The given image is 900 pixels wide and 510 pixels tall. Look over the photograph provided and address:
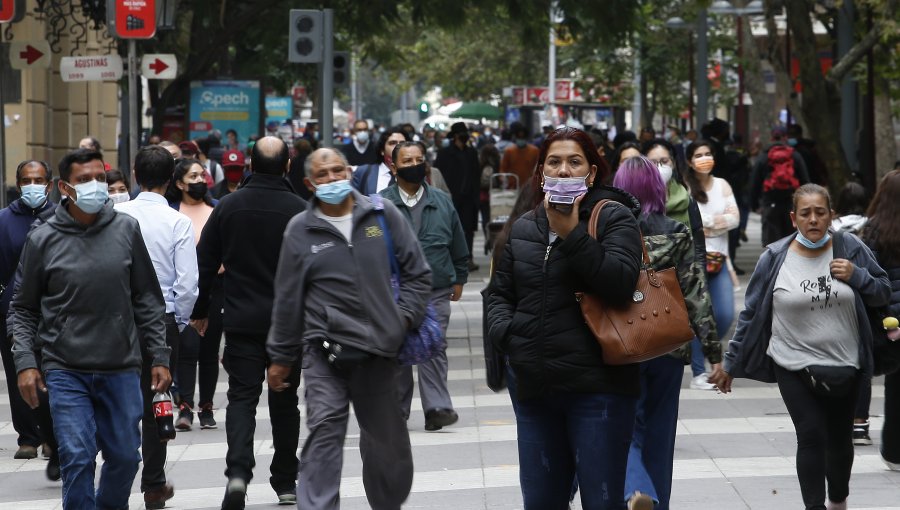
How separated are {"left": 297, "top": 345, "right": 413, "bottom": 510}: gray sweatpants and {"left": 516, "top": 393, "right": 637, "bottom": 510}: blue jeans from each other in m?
1.15

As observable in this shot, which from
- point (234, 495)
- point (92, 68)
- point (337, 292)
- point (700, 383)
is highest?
point (92, 68)

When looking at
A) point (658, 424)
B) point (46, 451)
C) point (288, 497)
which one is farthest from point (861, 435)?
point (46, 451)

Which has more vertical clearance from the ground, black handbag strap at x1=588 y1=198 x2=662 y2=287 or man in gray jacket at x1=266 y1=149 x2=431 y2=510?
Answer: black handbag strap at x1=588 y1=198 x2=662 y2=287

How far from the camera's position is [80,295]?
6.63 meters

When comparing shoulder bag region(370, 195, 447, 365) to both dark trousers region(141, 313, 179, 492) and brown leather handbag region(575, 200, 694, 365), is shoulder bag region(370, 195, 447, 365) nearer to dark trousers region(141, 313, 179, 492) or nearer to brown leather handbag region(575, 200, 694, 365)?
brown leather handbag region(575, 200, 694, 365)

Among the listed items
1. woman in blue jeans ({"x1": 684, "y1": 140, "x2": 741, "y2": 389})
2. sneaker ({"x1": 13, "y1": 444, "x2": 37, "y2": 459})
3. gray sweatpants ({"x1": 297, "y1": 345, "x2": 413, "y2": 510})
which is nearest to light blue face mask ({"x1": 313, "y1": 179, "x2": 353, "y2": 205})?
gray sweatpants ({"x1": 297, "y1": 345, "x2": 413, "y2": 510})

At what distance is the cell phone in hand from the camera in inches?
209

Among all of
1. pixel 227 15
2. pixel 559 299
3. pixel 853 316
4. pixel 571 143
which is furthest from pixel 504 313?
pixel 227 15

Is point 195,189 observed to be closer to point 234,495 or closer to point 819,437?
point 234,495

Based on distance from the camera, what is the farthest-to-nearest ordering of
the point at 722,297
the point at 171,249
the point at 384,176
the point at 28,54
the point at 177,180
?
the point at 28,54 < the point at 384,176 < the point at 722,297 < the point at 177,180 < the point at 171,249

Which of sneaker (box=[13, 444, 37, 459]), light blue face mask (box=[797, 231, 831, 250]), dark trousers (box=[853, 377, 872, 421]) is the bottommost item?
sneaker (box=[13, 444, 37, 459])

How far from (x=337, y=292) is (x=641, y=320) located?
1520mm

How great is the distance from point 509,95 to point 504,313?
5576 cm

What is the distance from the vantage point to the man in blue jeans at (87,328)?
662cm
